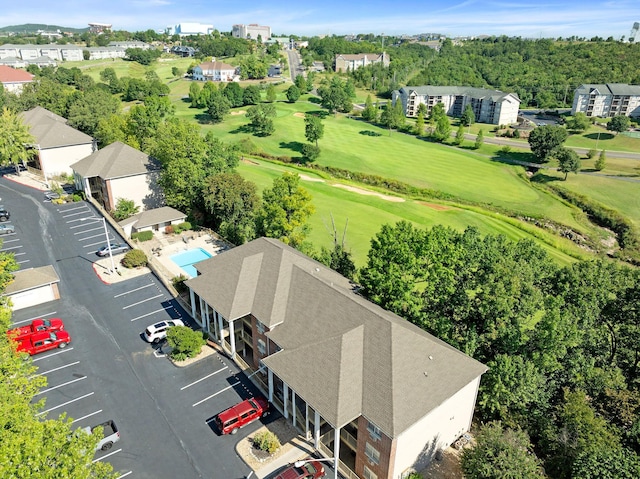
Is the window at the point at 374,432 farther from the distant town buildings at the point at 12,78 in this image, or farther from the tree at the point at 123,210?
the distant town buildings at the point at 12,78

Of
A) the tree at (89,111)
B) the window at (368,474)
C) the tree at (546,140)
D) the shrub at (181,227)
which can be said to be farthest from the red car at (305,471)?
the tree at (546,140)

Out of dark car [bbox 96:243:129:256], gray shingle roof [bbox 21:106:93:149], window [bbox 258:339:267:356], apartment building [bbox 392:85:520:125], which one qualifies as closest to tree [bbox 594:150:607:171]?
apartment building [bbox 392:85:520:125]

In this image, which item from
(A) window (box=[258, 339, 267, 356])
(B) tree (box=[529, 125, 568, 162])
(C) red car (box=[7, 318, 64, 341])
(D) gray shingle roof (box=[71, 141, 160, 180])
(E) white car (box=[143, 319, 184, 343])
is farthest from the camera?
(B) tree (box=[529, 125, 568, 162])

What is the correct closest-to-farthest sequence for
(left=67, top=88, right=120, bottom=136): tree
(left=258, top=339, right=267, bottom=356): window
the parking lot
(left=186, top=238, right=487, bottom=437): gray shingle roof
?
(left=186, top=238, right=487, bottom=437): gray shingle roof, the parking lot, (left=258, top=339, right=267, bottom=356): window, (left=67, top=88, right=120, bottom=136): tree

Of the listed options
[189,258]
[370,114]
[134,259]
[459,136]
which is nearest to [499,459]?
[189,258]

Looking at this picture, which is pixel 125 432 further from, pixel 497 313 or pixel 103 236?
pixel 103 236

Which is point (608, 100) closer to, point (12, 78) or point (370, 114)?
point (370, 114)

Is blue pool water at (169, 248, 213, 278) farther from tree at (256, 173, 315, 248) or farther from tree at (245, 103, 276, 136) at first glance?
tree at (245, 103, 276, 136)
